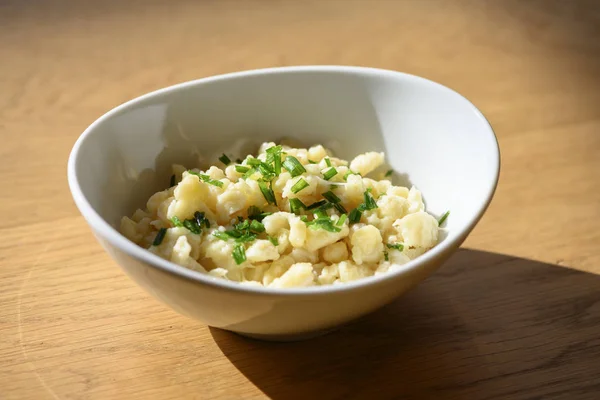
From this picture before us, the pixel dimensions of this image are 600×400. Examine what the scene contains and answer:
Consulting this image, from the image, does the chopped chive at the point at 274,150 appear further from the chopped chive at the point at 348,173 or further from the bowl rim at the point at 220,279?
the bowl rim at the point at 220,279

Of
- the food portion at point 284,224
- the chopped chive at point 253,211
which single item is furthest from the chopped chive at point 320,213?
the chopped chive at point 253,211

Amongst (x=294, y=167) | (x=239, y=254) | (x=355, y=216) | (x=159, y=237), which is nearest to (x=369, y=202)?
(x=355, y=216)

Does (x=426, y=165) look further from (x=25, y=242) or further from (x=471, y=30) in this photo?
(x=471, y=30)

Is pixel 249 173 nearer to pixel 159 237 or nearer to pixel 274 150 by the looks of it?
pixel 274 150

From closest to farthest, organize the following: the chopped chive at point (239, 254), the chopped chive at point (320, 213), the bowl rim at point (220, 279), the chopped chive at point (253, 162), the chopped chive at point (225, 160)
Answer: the bowl rim at point (220, 279)
the chopped chive at point (239, 254)
the chopped chive at point (320, 213)
the chopped chive at point (253, 162)
the chopped chive at point (225, 160)

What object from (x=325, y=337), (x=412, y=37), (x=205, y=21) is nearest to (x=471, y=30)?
(x=412, y=37)

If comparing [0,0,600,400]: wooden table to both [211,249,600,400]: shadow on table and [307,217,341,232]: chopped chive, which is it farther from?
[307,217,341,232]: chopped chive
